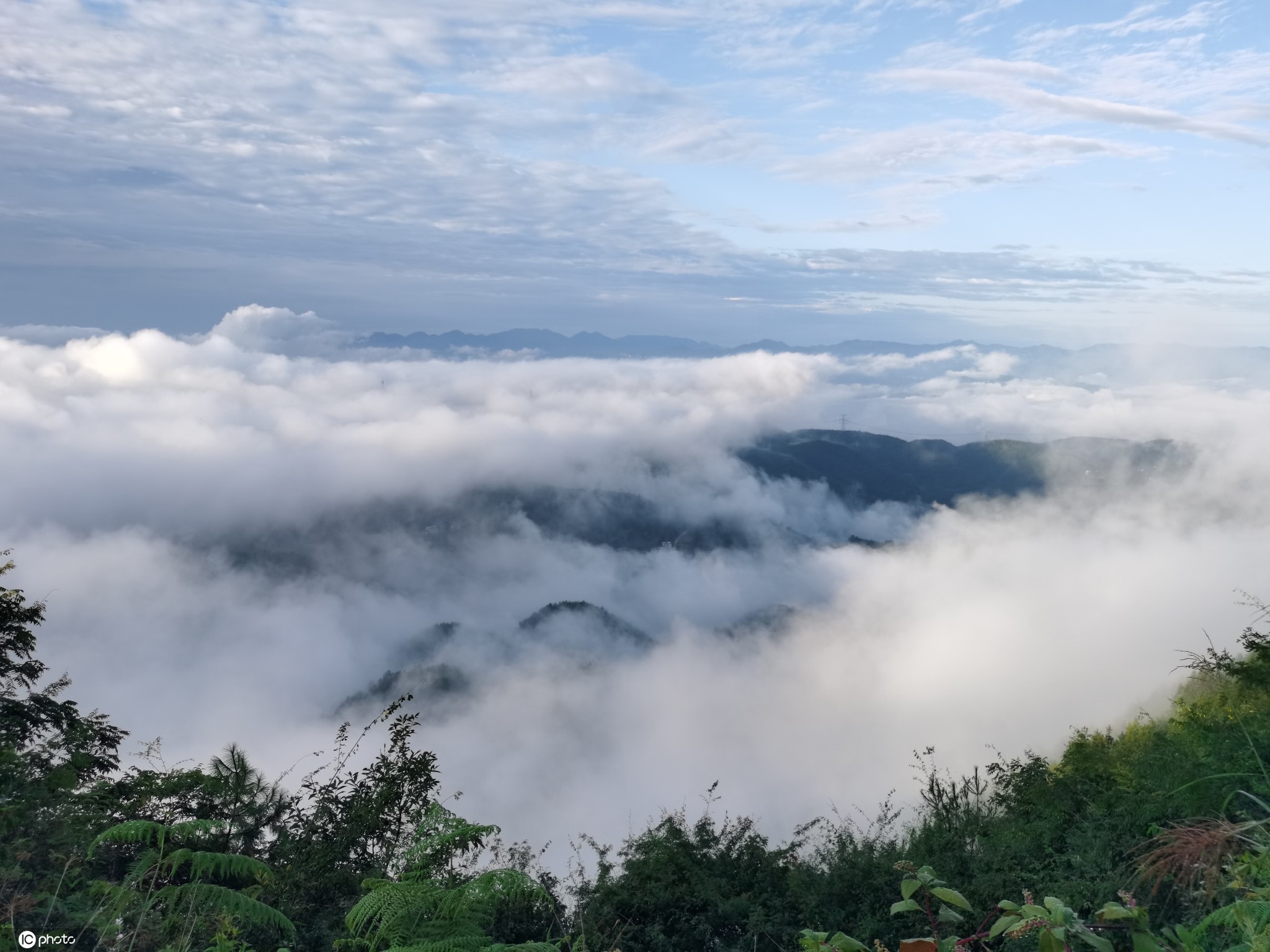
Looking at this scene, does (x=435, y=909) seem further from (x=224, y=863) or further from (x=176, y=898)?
(x=176, y=898)

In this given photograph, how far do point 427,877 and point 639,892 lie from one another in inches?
141

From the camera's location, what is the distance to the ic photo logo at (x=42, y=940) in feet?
15.1

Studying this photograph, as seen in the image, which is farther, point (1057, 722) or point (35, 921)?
point (1057, 722)

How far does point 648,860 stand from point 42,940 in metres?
5.42

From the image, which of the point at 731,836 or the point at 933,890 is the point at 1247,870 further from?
the point at 731,836

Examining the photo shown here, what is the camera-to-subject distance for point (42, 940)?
15.6ft

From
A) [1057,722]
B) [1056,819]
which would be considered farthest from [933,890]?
[1057,722]

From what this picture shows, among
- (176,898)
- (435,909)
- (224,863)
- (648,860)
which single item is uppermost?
(435,909)

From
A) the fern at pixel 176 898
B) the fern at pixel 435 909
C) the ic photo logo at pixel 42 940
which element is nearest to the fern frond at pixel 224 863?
the fern at pixel 176 898

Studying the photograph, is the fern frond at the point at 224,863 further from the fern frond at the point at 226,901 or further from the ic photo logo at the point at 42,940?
the ic photo logo at the point at 42,940

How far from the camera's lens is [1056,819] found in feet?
27.4

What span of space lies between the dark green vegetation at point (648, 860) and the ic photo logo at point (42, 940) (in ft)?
0.57

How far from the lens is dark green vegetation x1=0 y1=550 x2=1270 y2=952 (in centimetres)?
437

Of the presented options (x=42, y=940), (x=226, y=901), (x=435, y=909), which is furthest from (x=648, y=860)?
(x=42, y=940)
